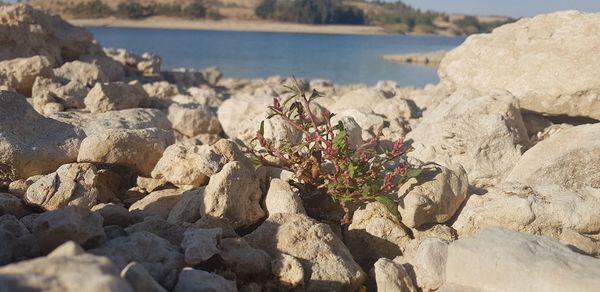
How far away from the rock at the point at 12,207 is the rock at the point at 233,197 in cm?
95

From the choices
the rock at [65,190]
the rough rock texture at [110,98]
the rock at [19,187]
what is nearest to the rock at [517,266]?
the rock at [65,190]

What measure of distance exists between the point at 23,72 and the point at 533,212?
568 centimetres

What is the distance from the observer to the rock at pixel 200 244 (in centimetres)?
261

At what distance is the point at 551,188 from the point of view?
366cm

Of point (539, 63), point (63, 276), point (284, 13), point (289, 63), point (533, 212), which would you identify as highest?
point (539, 63)

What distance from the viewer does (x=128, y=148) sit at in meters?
4.11

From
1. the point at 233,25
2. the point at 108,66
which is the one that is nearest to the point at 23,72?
the point at 108,66

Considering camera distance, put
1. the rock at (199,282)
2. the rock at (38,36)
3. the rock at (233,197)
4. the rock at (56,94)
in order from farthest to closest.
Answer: the rock at (38,36) → the rock at (56,94) → the rock at (233,197) → the rock at (199,282)

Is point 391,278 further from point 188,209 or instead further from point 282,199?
point 188,209

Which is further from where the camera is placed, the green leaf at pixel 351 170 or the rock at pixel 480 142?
the rock at pixel 480 142

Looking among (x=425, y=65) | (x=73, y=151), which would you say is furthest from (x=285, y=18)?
(x=73, y=151)

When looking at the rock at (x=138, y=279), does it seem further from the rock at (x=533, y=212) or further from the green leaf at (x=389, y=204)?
the rock at (x=533, y=212)

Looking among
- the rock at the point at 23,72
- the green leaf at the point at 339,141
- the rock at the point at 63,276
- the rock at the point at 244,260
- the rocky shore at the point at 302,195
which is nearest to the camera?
the rock at the point at 63,276

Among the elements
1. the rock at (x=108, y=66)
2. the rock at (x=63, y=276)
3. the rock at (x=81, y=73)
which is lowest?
the rock at (x=108, y=66)
